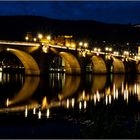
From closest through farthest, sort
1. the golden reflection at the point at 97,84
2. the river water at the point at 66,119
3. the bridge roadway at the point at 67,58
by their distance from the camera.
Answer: the river water at the point at 66,119 → the golden reflection at the point at 97,84 → the bridge roadway at the point at 67,58

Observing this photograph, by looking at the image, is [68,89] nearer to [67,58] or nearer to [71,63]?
[67,58]

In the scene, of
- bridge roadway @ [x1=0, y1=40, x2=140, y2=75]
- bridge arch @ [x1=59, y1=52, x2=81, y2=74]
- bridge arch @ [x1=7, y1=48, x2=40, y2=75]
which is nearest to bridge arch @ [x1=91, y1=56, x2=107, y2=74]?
bridge roadway @ [x1=0, y1=40, x2=140, y2=75]

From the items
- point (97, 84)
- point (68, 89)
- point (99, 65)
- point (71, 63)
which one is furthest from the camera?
point (99, 65)

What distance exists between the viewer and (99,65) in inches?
2928

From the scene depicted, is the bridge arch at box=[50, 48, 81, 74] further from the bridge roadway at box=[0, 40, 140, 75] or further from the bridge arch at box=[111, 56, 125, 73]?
→ the bridge arch at box=[111, 56, 125, 73]

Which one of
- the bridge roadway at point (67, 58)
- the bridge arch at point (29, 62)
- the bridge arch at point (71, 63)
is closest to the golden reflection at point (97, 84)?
the bridge roadway at point (67, 58)

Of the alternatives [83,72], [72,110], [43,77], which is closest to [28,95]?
[72,110]

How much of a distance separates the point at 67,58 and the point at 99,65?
1056 centimetres

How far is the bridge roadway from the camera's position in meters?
52.1

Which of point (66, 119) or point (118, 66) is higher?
point (118, 66)

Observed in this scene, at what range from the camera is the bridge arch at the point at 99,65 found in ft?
238

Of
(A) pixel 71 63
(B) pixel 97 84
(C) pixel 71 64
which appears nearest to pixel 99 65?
(C) pixel 71 64

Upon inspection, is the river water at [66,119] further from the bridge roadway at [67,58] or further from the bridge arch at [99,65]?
the bridge arch at [99,65]

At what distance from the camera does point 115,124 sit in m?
9.04
